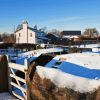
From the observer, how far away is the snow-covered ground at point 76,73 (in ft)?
16.0

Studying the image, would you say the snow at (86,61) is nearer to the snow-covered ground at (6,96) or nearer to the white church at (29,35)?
the snow-covered ground at (6,96)

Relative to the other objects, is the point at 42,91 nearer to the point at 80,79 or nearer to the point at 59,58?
the point at 80,79

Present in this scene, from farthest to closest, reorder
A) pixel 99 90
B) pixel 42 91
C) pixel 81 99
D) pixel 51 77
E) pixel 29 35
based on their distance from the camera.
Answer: pixel 29 35, pixel 42 91, pixel 51 77, pixel 81 99, pixel 99 90

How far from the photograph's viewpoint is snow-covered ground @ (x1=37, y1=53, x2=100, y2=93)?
4.88 meters

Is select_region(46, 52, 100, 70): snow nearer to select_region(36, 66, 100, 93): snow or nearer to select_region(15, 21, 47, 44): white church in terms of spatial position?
select_region(36, 66, 100, 93): snow

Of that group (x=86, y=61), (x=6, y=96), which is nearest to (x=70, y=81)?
(x=86, y=61)

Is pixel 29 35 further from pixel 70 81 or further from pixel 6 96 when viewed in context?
pixel 70 81

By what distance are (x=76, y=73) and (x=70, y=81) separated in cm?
265

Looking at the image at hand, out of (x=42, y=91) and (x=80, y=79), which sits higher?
(x=80, y=79)

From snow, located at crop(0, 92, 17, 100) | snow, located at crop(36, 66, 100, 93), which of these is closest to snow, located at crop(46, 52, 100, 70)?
snow, located at crop(36, 66, 100, 93)

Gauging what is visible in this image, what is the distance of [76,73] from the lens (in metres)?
7.85

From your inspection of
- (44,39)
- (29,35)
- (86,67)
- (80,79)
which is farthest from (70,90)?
(29,35)

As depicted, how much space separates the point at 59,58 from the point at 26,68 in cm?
200

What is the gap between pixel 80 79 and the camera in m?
5.05
